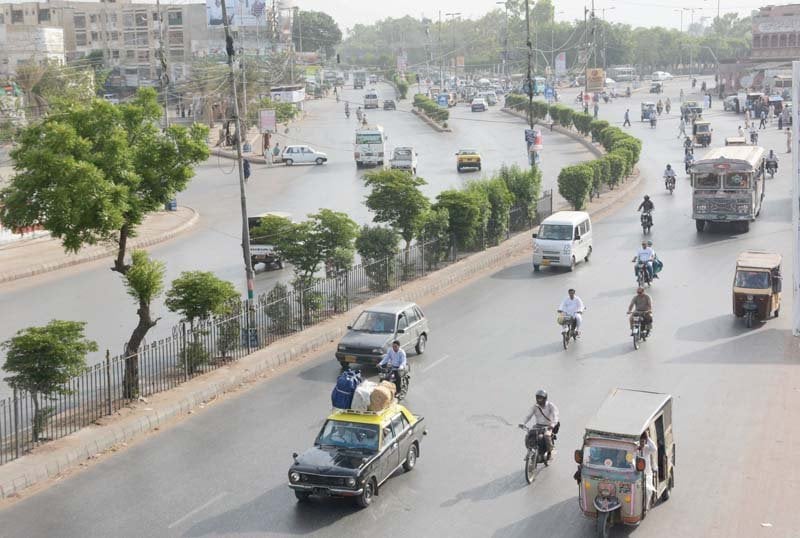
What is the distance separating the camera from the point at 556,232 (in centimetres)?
3312

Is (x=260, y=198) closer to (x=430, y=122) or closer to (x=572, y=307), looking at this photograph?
(x=572, y=307)

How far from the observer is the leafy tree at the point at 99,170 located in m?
18.3

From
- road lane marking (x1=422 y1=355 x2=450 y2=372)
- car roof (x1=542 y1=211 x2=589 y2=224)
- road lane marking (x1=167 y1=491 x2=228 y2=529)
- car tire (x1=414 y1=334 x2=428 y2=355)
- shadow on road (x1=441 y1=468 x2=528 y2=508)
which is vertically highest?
car roof (x1=542 y1=211 x2=589 y2=224)

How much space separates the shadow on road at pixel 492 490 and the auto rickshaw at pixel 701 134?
5872 cm

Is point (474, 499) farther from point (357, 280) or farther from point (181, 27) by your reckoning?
point (181, 27)

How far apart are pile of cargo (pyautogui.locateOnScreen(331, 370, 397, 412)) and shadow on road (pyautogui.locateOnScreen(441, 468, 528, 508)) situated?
1.73 m

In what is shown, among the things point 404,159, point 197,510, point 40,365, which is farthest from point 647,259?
point 404,159

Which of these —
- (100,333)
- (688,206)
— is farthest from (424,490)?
(688,206)

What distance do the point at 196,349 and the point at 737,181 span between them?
23.6 metres

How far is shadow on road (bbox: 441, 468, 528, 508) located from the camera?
14.8 m

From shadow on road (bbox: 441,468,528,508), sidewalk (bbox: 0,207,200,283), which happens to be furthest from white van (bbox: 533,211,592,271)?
shadow on road (bbox: 441,468,528,508)

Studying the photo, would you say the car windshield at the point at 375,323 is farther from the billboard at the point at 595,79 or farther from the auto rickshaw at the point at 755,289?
the billboard at the point at 595,79

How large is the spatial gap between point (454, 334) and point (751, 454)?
9780mm

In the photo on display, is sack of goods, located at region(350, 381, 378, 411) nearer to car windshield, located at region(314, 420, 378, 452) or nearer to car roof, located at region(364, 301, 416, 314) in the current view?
car windshield, located at region(314, 420, 378, 452)
